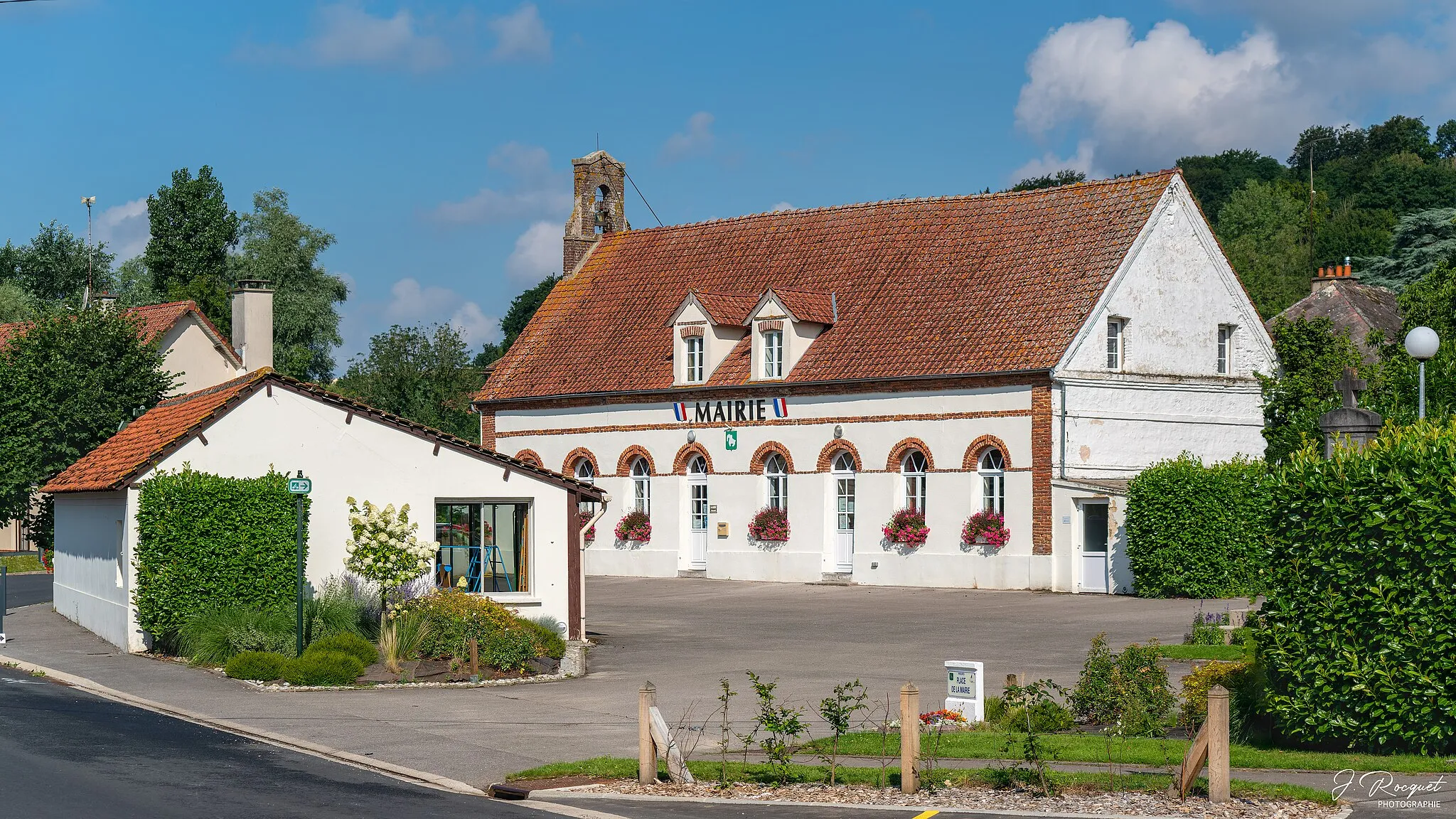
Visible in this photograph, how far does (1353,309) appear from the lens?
57969 millimetres

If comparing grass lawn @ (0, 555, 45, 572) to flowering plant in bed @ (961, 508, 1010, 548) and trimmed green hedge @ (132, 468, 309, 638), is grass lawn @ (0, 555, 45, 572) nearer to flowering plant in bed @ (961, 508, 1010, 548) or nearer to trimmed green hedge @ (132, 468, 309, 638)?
trimmed green hedge @ (132, 468, 309, 638)

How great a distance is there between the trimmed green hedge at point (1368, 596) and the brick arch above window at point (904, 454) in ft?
74.5

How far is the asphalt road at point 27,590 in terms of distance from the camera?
1382 inches

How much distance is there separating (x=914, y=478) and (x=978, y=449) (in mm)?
2000

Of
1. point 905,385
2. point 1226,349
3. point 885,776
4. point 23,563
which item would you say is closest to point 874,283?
point 905,385

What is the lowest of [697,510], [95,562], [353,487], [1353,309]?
[95,562]

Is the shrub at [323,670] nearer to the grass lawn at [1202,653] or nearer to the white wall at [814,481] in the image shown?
the grass lawn at [1202,653]

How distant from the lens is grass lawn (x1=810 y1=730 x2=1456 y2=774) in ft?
43.2

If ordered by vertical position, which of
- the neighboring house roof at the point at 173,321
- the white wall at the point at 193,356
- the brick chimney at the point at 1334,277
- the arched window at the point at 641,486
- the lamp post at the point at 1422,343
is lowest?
the arched window at the point at 641,486

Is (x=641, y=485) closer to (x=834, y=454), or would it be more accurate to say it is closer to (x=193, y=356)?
(x=834, y=454)

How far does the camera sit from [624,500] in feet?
141

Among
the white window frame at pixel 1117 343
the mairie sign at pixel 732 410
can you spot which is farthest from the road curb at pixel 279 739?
the white window frame at pixel 1117 343

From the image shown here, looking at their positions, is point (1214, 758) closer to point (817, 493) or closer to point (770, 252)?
point (817, 493)

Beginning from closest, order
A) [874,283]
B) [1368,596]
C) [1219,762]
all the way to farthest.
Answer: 1. [1219,762]
2. [1368,596]
3. [874,283]
